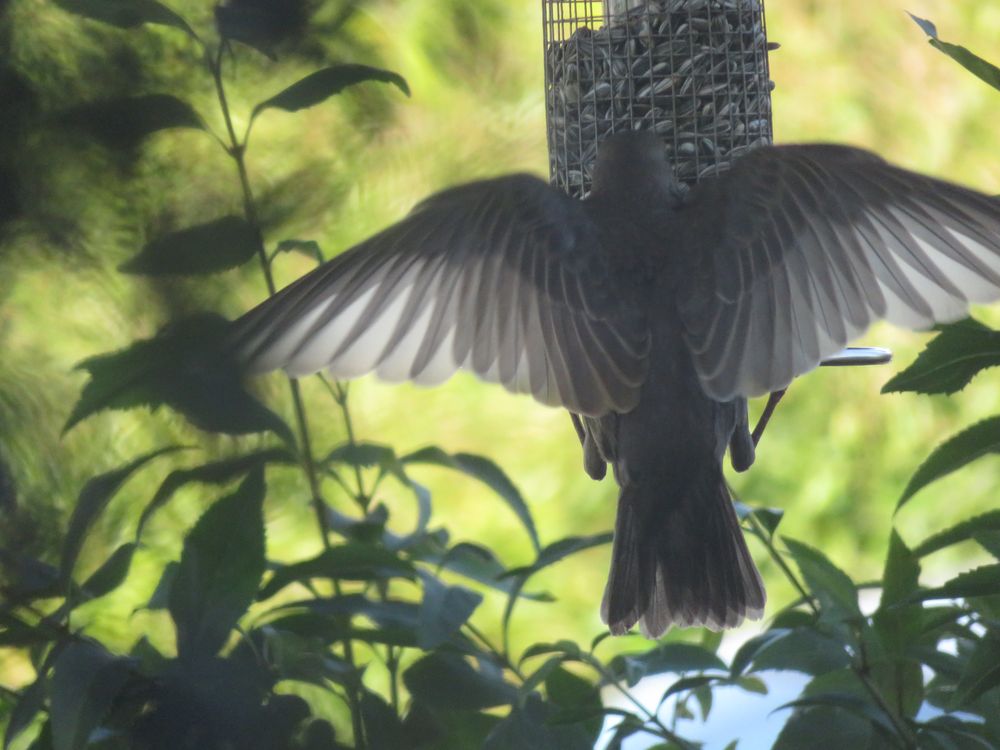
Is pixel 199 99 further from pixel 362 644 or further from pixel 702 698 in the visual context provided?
pixel 702 698

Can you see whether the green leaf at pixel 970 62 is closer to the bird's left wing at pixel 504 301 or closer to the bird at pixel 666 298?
the bird at pixel 666 298

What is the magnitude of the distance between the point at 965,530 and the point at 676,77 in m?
1.36

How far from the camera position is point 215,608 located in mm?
528

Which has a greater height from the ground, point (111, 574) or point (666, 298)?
point (666, 298)

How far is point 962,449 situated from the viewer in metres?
1.08

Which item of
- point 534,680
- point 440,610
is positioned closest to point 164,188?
point 440,610

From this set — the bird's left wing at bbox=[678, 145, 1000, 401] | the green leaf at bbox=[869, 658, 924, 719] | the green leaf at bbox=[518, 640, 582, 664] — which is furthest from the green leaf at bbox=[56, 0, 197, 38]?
the bird's left wing at bbox=[678, 145, 1000, 401]

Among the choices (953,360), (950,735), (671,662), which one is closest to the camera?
(953,360)

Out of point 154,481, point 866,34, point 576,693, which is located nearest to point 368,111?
point 154,481

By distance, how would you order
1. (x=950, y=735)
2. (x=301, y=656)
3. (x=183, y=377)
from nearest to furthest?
(x=183, y=377) → (x=301, y=656) → (x=950, y=735)

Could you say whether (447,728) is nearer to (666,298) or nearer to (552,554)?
(552,554)

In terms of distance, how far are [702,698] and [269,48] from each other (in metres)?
1.26

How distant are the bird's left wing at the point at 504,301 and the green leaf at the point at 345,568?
0.75 metres

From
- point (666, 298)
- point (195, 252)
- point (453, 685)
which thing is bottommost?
point (453, 685)
